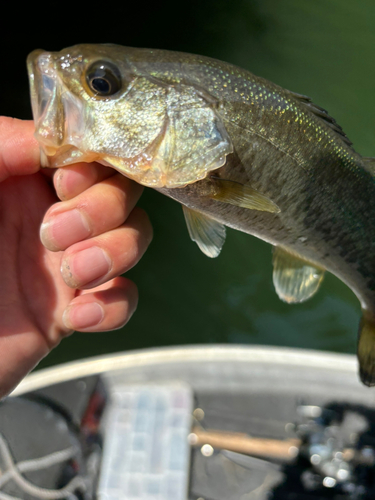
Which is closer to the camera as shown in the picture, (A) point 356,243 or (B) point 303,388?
(A) point 356,243

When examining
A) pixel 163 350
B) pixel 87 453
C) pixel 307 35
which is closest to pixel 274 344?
pixel 163 350

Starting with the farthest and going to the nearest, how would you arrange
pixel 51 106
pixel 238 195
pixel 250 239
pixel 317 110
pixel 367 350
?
pixel 250 239
pixel 367 350
pixel 317 110
pixel 238 195
pixel 51 106

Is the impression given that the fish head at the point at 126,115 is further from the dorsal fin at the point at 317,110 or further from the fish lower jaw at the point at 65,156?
the dorsal fin at the point at 317,110

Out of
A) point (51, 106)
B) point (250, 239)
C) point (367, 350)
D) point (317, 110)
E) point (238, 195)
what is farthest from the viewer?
point (250, 239)

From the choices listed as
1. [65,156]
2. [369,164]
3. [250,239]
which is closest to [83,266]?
[65,156]

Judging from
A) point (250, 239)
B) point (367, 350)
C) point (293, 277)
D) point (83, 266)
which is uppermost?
point (83, 266)

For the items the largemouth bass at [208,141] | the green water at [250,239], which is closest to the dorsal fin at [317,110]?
the largemouth bass at [208,141]

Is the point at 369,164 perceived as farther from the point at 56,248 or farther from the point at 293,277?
the point at 56,248

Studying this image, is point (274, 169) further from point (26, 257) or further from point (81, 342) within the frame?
point (81, 342)
